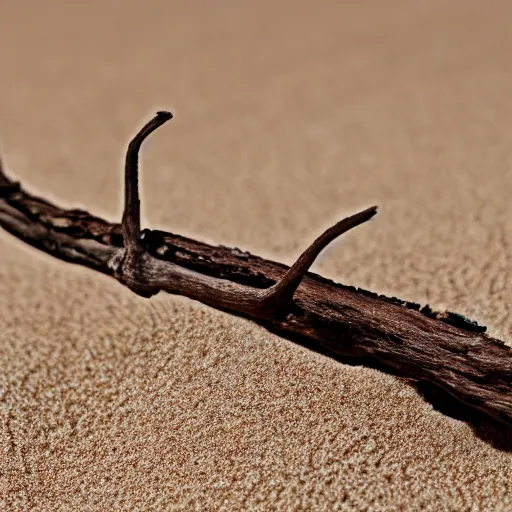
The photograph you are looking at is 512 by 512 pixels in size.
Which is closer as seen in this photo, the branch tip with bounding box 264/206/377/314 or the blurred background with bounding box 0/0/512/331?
the branch tip with bounding box 264/206/377/314

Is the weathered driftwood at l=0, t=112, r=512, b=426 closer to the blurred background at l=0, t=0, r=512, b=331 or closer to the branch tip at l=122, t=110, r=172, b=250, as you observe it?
the branch tip at l=122, t=110, r=172, b=250

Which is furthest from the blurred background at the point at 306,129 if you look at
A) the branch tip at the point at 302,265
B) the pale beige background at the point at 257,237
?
the branch tip at the point at 302,265

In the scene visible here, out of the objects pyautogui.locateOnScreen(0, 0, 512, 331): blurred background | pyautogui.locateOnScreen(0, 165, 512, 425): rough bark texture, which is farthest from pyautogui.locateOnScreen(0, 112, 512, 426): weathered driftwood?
pyautogui.locateOnScreen(0, 0, 512, 331): blurred background

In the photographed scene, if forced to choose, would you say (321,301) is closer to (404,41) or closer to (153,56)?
(404,41)

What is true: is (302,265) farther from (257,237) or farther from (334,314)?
(257,237)

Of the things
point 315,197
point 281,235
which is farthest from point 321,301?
point 315,197

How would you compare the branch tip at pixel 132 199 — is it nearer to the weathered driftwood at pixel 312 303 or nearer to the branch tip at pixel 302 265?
the weathered driftwood at pixel 312 303

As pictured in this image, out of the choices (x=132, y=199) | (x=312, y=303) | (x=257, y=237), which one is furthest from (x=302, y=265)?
(x=257, y=237)
